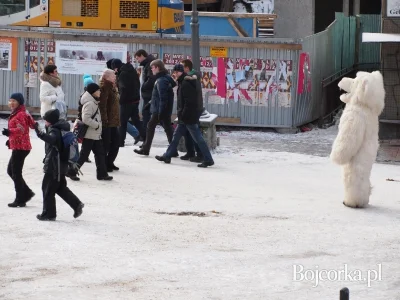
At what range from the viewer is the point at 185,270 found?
9914mm

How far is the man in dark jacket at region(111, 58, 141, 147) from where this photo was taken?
17.4 m

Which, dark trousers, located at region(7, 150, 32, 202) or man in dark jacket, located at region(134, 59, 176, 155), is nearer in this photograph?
dark trousers, located at region(7, 150, 32, 202)

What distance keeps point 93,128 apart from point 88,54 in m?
7.45

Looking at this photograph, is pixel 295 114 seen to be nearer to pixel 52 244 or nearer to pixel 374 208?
pixel 374 208

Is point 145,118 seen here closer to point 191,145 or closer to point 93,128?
point 191,145

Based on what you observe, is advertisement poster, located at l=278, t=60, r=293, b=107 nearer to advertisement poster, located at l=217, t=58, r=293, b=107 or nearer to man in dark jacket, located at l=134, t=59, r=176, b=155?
advertisement poster, located at l=217, t=58, r=293, b=107

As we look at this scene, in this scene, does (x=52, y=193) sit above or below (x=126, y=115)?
below

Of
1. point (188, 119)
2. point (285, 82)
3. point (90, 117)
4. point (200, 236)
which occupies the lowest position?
point (200, 236)

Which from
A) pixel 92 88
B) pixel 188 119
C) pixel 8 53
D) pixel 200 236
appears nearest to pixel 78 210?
pixel 200 236

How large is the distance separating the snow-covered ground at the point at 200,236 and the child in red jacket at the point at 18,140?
19 cm

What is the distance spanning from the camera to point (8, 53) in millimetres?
22078

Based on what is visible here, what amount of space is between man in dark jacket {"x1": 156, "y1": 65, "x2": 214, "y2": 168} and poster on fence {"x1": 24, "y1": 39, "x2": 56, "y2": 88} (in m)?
5.71

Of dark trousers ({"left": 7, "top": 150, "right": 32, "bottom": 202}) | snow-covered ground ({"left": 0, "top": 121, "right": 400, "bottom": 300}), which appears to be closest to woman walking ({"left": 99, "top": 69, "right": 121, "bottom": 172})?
snow-covered ground ({"left": 0, "top": 121, "right": 400, "bottom": 300})

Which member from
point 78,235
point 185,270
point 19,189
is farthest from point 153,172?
point 185,270
